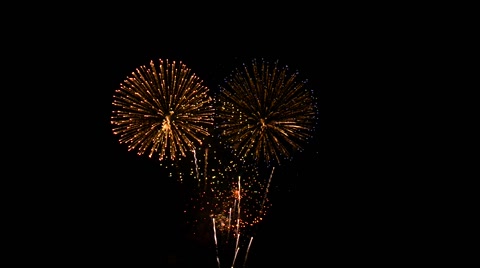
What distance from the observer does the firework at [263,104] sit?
7.07m

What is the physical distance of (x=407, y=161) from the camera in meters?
9.24

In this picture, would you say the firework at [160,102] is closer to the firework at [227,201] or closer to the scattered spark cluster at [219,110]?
the scattered spark cluster at [219,110]

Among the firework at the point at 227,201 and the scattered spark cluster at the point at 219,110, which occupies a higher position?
the scattered spark cluster at the point at 219,110

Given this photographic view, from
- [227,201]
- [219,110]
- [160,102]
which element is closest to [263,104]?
[219,110]

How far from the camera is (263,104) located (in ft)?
23.3

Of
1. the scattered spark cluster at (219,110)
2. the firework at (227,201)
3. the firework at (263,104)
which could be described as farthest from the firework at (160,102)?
the firework at (227,201)

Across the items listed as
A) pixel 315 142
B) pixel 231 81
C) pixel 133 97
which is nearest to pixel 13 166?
pixel 133 97

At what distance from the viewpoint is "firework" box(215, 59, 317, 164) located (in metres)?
7.07

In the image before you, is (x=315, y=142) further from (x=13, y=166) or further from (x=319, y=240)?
(x=13, y=166)

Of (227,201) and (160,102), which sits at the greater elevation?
(160,102)

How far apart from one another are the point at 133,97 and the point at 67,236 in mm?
2796

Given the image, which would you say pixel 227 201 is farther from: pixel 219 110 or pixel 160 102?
pixel 160 102

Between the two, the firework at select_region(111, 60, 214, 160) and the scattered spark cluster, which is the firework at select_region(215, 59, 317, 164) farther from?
the firework at select_region(111, 60, 214, 160)

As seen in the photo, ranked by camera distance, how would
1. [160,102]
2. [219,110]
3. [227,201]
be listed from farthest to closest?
1. [227,201]
2. [219,110]
3. [160,102]
